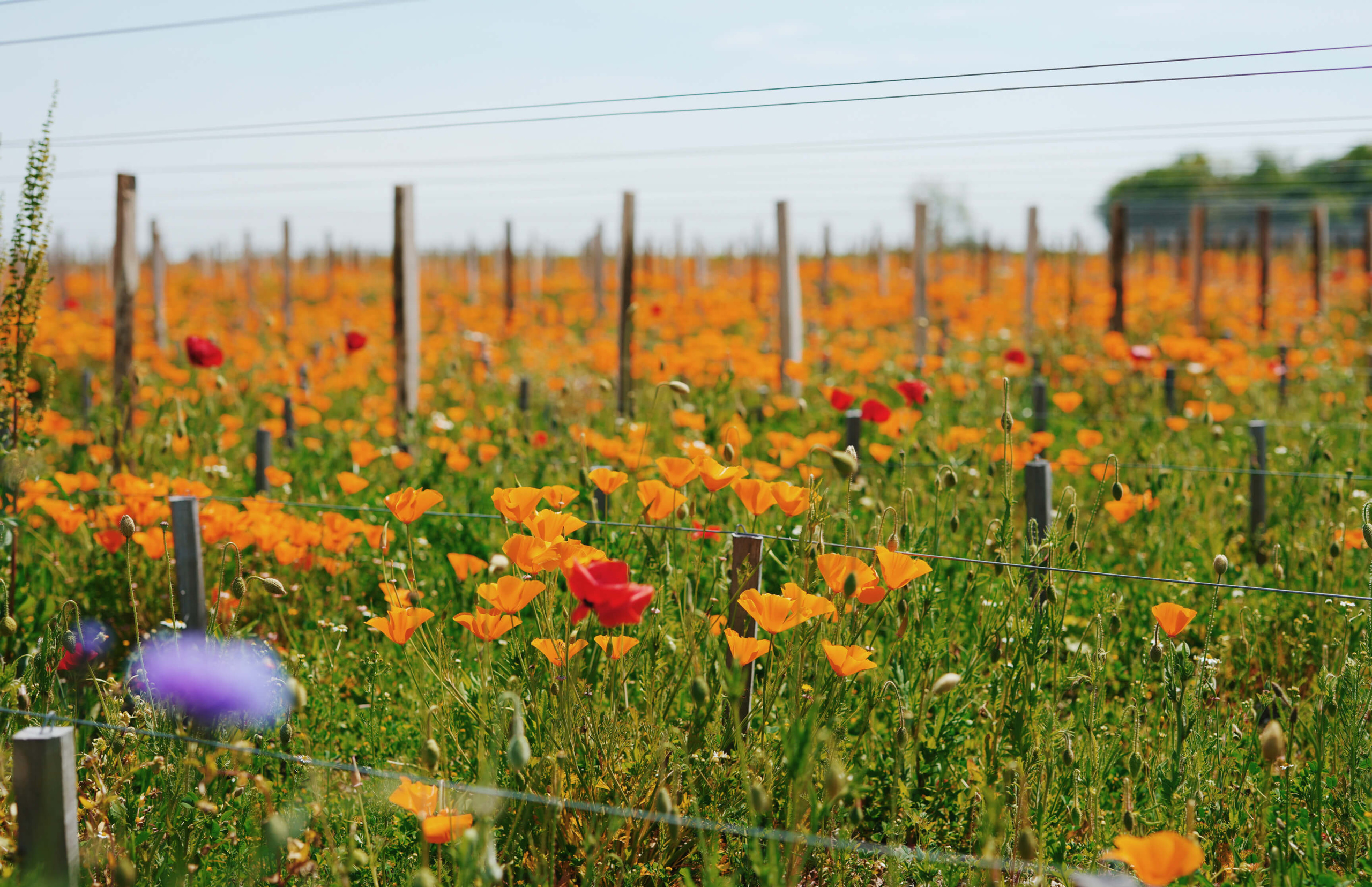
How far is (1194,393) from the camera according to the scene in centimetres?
862

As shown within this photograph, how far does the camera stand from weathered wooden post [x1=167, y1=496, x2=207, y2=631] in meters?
3.07

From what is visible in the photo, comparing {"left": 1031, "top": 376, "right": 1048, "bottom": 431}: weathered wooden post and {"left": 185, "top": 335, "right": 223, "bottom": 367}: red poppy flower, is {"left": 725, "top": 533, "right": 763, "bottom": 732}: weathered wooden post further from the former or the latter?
{"left": 1031, "top": 376, "right": 1048, "bottom": 431}: weathered wooden post

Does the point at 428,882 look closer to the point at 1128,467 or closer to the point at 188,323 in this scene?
the point at 1128,467

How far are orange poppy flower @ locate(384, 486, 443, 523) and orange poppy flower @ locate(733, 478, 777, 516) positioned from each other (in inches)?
25.7

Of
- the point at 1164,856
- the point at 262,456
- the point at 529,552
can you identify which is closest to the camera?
the point at 1164,856

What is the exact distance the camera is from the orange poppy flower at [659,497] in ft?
7.61

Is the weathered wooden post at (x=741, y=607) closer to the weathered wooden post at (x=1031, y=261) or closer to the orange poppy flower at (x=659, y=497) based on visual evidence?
the orange poppy flower at (x=659, y=497)

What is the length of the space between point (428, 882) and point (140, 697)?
1.19 meters

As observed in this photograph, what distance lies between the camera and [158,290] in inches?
463

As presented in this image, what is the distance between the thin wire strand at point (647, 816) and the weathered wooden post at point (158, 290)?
7.57 meters

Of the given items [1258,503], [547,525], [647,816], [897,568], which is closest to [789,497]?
[897,568]

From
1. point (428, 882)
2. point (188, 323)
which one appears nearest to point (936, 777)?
point (428, 882)

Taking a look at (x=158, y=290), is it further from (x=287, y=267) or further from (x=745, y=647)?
(x=745, y=647)

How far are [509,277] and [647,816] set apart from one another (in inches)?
563
